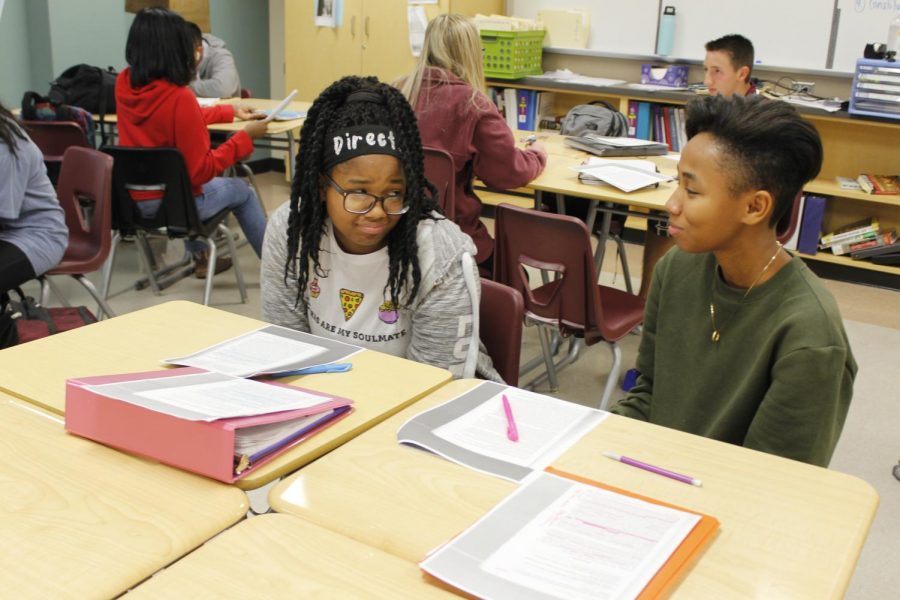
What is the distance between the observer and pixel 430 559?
39.9 inches

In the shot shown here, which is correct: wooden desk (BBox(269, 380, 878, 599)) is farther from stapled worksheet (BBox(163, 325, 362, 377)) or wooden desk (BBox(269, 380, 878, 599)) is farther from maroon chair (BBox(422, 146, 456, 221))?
maroon chair (BBox(422, 146, 456, 221))

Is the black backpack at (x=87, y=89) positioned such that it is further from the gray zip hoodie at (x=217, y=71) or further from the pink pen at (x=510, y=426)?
the pink pen at (x=510, y=426)

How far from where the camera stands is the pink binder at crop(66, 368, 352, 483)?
1191 mm

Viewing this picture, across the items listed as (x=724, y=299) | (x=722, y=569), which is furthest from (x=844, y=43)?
(x=722, y=569)

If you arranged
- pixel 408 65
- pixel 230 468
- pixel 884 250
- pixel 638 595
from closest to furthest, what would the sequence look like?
pixel 638 595
pixel 230 468
pixel 884 250
pixel 408 65

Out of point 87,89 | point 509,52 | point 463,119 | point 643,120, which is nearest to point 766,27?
point 643,120

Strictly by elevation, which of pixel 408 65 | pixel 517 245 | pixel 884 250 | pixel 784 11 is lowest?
pixel 884 250

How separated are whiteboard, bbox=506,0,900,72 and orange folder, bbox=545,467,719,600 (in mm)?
4192

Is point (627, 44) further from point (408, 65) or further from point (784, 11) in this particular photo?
point (408, 65)

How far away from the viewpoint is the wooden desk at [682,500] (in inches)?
40.7

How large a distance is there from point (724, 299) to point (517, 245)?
3.77 feet

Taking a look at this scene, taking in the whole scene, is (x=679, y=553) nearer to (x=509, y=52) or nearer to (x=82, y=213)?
(x=82, y=213)

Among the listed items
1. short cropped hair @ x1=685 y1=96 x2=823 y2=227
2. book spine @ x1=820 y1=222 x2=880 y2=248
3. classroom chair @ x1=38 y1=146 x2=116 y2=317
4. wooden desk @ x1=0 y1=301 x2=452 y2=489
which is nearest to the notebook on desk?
book spine @ x1=820 y1=222 x2=880 y2=248

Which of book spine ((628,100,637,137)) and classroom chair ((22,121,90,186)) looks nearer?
classroom chair ((22,121,90,186))
